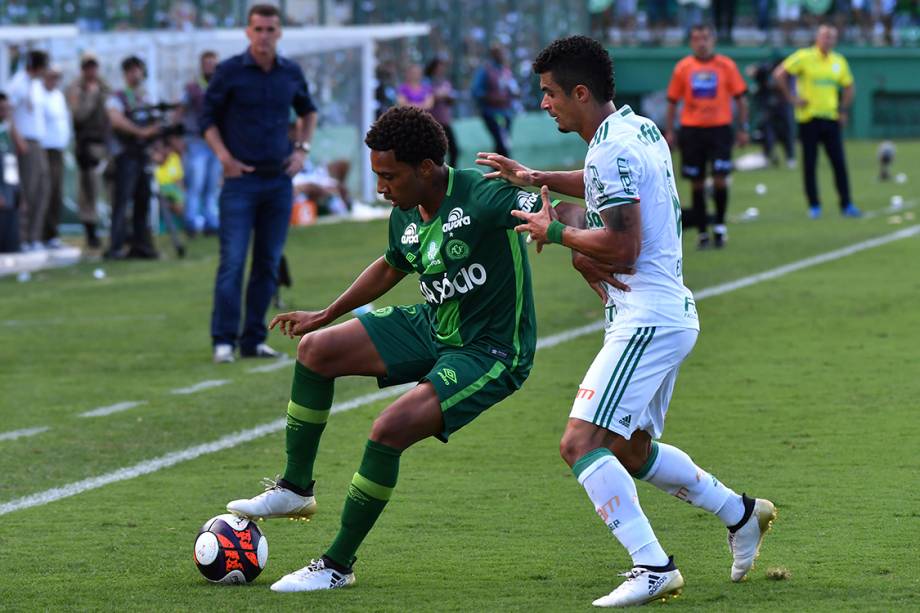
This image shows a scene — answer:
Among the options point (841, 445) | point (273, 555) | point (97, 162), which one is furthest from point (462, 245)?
point (97, 162)

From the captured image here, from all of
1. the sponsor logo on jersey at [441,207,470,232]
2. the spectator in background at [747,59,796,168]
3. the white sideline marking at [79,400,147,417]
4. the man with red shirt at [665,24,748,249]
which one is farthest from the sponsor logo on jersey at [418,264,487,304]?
the spectator in background at [747,59,796,168]

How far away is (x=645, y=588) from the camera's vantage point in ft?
18.8

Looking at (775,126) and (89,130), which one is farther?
(775,126)

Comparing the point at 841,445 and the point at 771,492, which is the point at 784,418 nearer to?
the point at 841,445

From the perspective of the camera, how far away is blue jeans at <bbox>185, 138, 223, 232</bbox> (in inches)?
869

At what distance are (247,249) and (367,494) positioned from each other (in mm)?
6182

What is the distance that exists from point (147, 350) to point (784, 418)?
5372mm

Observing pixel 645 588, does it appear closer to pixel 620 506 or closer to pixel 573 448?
pixel 620 506

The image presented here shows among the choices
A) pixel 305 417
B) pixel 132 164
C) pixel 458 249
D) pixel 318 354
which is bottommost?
pixel 132 164

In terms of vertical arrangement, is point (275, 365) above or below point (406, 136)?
below

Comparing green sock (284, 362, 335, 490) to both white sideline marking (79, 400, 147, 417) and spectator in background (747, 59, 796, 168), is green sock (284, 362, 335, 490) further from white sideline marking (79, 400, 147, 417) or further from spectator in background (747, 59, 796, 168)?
spectator in background (747, 59, 796, 168)

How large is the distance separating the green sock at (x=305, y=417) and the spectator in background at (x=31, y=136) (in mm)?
13989

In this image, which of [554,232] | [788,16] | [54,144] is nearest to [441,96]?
[54,144]

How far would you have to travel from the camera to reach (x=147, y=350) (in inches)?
519
